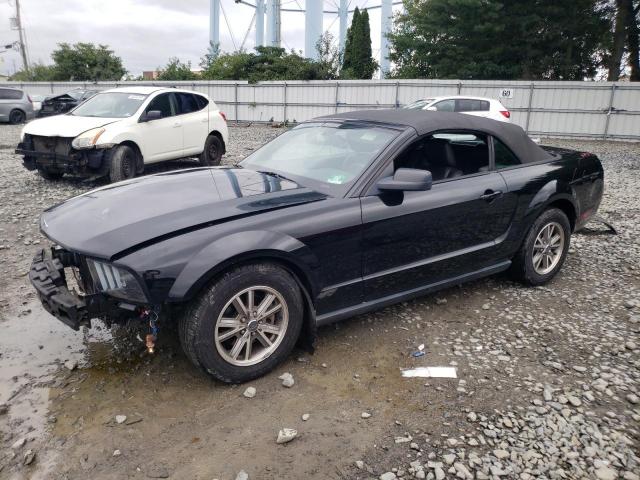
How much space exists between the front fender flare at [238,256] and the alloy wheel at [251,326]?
7.8 inches

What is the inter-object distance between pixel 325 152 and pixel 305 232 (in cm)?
100

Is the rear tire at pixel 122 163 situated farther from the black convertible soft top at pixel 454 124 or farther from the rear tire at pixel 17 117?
the rear tire at pixel 17 117

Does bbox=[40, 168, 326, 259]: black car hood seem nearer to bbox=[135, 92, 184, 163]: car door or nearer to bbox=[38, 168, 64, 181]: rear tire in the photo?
bbox=[135, 92, 184, 163]: car door

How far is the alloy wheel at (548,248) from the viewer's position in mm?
4367

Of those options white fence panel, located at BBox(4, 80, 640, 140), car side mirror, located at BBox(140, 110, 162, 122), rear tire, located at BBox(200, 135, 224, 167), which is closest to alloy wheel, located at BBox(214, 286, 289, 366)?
car side mirror, located at BBox(140, 110, 162, 122)

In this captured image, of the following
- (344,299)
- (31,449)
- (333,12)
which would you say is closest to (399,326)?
(344,299)

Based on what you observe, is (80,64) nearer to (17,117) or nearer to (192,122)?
(17,117)

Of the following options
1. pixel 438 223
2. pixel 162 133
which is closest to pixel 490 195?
pixel 438 223

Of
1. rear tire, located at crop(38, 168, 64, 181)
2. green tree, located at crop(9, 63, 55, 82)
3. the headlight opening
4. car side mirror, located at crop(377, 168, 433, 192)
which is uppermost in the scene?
green tree, located at crop(9, 63, 55, 82)

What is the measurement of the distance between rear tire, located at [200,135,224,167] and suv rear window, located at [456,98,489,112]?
671cm

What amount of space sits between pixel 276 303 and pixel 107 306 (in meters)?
0.92

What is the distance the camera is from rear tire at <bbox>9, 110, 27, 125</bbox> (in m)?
20.0

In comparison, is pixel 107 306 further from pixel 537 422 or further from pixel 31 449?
pixel 537 422

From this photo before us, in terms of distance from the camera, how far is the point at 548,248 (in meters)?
4.45
